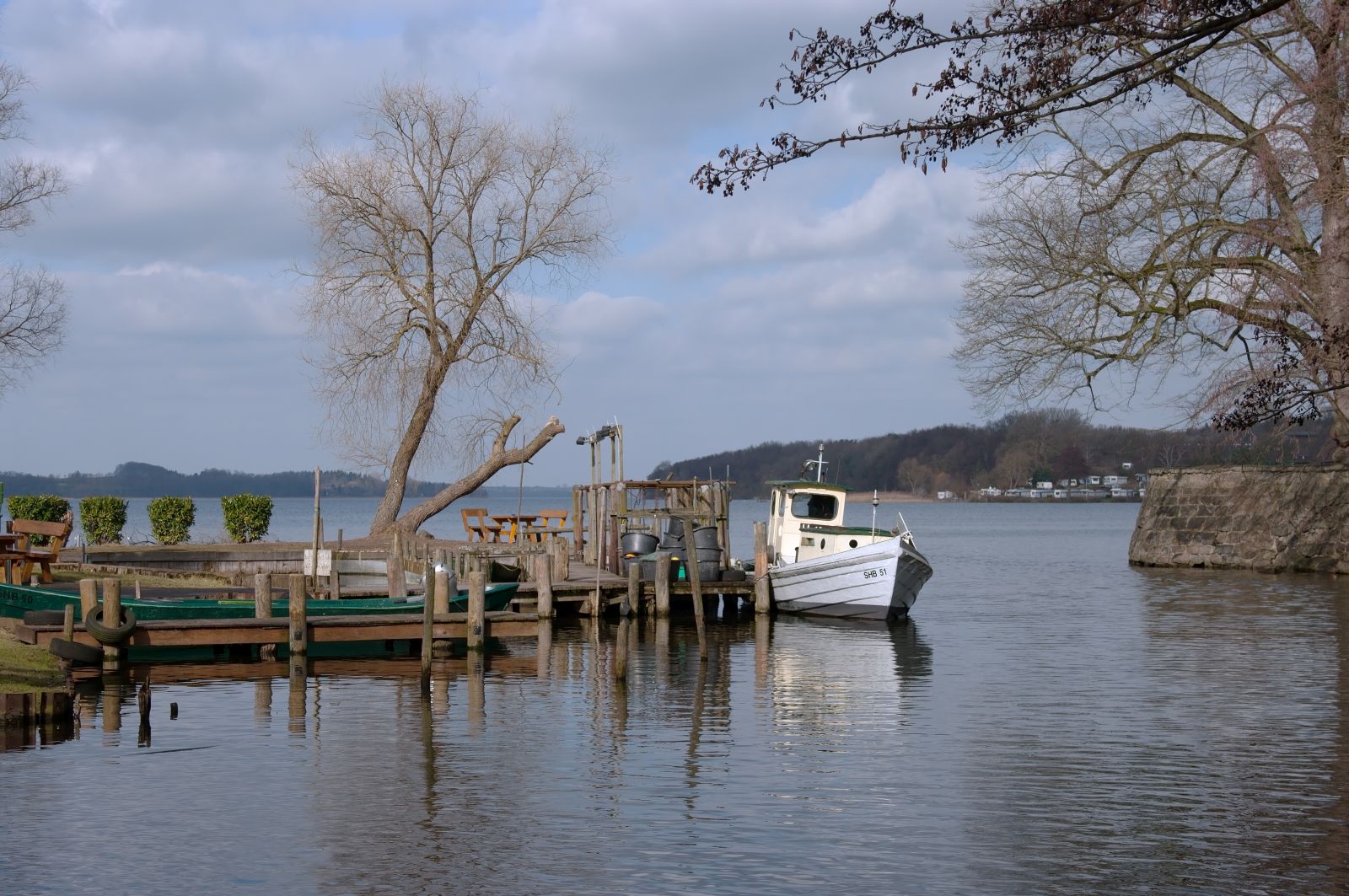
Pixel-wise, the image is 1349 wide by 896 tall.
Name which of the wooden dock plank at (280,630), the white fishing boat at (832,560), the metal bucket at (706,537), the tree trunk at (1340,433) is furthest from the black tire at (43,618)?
the tree trunk at (1340,433)

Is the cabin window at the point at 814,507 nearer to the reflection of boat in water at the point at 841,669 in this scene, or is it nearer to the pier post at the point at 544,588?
the reflection of boat in water at the point at 841,669

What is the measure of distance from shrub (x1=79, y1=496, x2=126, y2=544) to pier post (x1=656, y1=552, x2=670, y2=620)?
15.0 meters

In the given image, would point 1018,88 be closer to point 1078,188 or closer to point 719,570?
point 719,570

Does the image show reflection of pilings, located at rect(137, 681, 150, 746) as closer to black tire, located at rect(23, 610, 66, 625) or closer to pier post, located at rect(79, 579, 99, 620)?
pier post, located at rect(79, 579, 99, 620)

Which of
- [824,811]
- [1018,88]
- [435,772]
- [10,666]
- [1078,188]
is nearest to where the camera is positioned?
[1018,88]

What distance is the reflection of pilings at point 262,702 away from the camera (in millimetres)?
17234

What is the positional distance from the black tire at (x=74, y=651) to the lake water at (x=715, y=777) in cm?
93

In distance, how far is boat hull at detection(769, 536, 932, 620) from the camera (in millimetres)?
29328

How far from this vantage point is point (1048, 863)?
34.9 feet

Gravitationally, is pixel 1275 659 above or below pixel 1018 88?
below

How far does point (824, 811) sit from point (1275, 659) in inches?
517

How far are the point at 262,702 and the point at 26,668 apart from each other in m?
2.97

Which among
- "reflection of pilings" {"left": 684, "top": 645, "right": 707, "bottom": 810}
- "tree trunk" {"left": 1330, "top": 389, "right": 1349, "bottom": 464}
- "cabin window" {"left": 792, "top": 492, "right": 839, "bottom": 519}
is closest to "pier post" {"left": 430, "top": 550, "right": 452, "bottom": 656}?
"reflection of pilings" {"left": 684, "top": 645, "right": 707, "bottom": 810}

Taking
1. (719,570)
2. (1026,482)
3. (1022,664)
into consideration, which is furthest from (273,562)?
(1026,482)
